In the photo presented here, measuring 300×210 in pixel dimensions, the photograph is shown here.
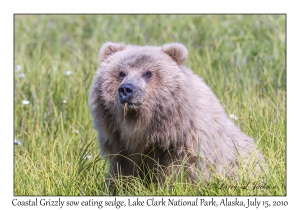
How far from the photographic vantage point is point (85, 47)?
1117 centimetres

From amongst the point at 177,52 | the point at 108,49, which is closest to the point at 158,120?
the point at 177,52

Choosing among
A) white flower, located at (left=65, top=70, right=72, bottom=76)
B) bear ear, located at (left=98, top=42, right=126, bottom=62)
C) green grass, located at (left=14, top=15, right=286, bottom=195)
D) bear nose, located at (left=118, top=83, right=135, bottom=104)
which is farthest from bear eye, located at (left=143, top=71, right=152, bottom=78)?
white flower, located at (left=65, top=70, right=72, bottom=76)

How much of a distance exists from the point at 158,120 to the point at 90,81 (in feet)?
8.35

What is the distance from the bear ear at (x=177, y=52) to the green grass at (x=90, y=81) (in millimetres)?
1115

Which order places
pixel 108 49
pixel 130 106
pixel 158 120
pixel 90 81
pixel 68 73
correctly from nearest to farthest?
pixel 130 106, pixel 158 120, pixel 108 49, pixel 90 81, pixel 68 73

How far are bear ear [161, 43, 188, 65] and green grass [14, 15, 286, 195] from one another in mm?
1115

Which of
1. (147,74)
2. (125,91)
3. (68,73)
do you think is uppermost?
(68,73)

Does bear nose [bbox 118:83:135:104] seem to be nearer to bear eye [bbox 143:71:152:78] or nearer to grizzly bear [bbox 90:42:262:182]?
grizzly bear [bbox 90:42:262:182]

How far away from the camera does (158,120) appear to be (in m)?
5.26

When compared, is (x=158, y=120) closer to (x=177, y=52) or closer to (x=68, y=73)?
(x=177, y=52)

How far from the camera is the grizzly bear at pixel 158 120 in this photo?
5.17 m

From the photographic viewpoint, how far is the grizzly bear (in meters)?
5.17

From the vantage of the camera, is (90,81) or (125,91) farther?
(90,81)

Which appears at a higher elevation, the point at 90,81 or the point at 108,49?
the point at 108,49
